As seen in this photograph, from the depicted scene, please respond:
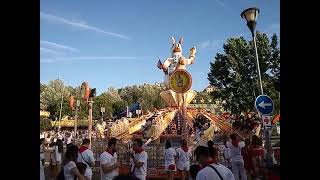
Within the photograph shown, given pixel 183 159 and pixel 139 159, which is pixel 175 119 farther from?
pixel 139 159

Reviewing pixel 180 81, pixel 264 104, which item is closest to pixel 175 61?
pixel 180 81

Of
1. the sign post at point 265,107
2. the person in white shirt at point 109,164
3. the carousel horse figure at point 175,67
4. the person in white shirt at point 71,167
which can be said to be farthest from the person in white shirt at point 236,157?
the carousel horse figure at point 175,67

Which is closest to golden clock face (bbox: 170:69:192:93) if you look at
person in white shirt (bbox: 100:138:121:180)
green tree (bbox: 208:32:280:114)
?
green tree (bbox: 208:32:280:114)

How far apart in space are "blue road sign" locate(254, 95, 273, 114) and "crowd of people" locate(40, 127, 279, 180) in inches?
29.8

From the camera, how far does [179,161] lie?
1277 centimetres

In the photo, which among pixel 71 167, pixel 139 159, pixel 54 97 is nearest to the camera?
pixel 71 167

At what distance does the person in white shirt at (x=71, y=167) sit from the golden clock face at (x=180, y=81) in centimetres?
1964

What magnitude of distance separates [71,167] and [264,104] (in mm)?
5314

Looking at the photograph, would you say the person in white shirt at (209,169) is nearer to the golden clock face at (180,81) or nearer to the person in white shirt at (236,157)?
the person in white shirt at (236,157)

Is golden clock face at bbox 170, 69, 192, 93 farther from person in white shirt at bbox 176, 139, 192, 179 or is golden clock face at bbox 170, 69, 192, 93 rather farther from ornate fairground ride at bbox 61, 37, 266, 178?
person in white shirt at bbox 176, 139, 192, 179

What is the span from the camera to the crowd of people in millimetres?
5348
